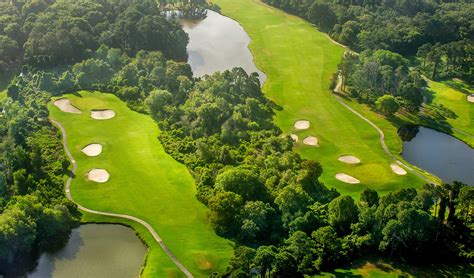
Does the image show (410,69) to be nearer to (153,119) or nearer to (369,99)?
(369,99)

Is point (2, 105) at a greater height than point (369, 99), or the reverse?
point (369, 99)

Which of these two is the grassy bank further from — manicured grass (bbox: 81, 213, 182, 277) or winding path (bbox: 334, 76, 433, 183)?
manicured grass (bbox: 81, 213, 182, 277)

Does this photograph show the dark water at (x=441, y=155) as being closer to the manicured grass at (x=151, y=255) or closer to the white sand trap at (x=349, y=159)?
the white sand trap at (x=349, y=159)

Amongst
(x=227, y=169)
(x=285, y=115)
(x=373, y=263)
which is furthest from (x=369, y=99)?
(x=373, y=263)

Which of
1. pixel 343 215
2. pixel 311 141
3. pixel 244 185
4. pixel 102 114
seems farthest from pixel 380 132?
pixel 102 114

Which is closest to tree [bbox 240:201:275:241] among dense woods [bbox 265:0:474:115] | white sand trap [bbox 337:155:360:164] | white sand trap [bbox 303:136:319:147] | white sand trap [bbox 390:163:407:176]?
white sand trap [bbox 337:155:360:164]
